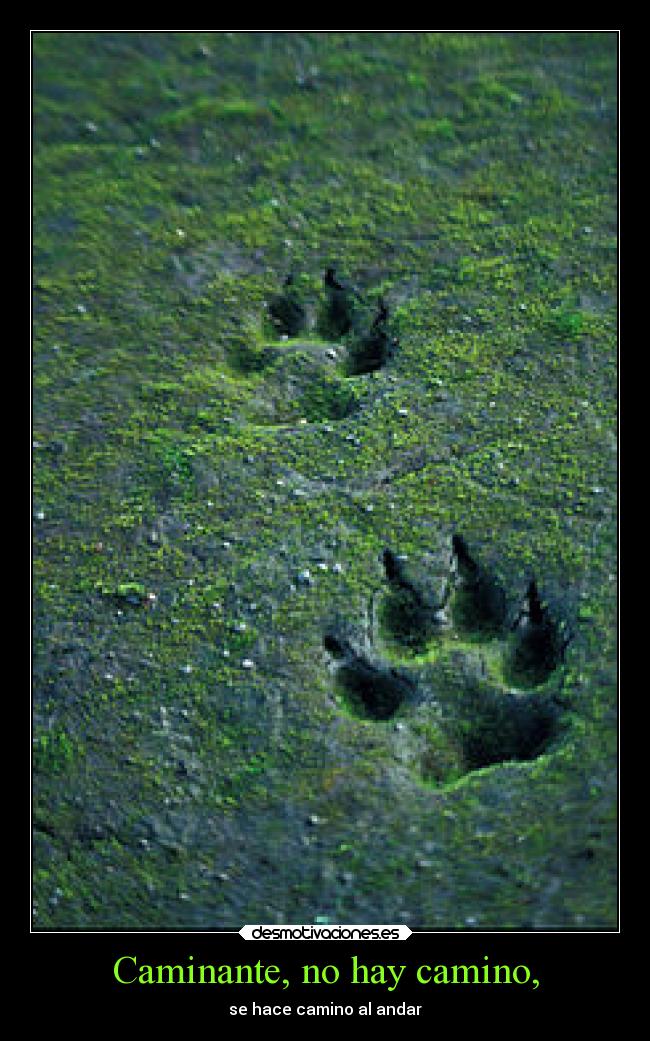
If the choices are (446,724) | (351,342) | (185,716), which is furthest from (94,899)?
(351,342)

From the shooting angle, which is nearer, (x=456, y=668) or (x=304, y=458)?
(x=456, y=668)

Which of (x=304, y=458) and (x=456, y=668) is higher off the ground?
(x=304, y=458)

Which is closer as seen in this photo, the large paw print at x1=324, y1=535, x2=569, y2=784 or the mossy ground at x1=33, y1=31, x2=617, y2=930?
the mossy ground at x1=33, y1=31, x2=617, y2=930

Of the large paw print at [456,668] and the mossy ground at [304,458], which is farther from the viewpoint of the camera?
the large paw print at [456,668]
